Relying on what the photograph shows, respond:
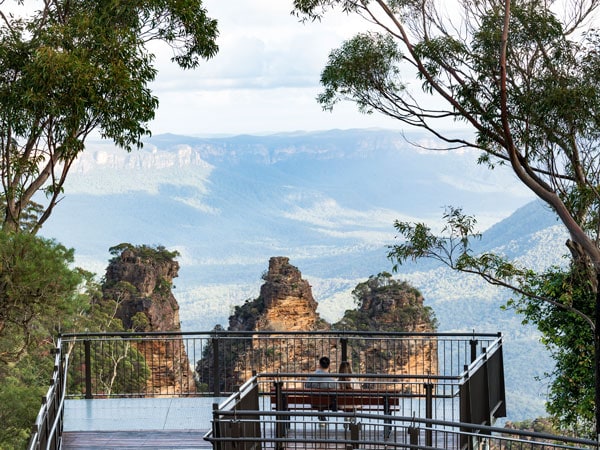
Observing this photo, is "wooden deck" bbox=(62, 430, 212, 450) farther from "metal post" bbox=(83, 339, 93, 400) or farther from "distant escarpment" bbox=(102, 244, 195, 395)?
"distant escarpment" bbox=(102, 244, 195, 395)

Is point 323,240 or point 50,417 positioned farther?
point 323,240

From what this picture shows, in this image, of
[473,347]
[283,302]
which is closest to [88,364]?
[473,347]

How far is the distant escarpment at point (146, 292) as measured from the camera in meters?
46.5

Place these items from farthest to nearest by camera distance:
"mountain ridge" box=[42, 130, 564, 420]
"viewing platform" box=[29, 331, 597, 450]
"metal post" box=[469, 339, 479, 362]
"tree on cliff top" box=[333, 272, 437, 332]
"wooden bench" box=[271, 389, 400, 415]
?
"mountain ridge" box=[42, 130, 564, 420]
"tree on cliff top" box=[333, 272, 437, 332]
"metal post" box=[469, 339, 479, 362]
"wooden bench" box=[271, 389, 400, 415]
"viewing platform" box=[29, 331, 597, 450]

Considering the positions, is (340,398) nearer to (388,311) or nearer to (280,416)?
(280,416)

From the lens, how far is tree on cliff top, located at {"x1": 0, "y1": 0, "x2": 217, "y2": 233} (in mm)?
14430

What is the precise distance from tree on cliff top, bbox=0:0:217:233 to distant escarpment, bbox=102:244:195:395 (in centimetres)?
2887

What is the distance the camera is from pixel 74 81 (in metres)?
14.3

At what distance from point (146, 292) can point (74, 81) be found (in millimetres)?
35206

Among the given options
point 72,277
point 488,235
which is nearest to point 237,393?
point 72,277

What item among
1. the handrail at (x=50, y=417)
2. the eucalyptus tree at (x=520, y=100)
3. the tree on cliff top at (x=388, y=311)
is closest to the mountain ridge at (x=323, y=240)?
the tree on cliff top at (x=388, y=311)

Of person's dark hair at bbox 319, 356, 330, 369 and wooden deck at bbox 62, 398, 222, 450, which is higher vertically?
person's dark hair at bbox 319, 356, 330, 369

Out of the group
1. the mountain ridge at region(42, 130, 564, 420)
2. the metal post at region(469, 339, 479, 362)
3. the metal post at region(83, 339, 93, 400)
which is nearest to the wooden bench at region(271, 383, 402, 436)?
the metal post at region(469, 339, 479, 362)

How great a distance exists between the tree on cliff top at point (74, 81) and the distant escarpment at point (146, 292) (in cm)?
2887
